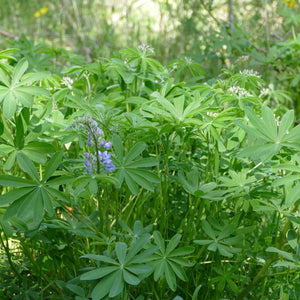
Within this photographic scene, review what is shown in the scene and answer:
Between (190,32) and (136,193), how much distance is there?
287 centimetres

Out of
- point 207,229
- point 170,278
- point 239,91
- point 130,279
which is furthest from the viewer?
point 239,91

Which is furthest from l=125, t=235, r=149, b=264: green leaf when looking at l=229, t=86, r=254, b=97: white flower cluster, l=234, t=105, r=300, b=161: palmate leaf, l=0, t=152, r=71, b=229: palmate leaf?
l=229, t=86, r=254, b=97: white flower cluster

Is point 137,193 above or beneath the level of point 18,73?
beneath

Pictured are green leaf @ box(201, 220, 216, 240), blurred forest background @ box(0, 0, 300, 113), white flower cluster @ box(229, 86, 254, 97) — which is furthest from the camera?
blurred forest background @ box(0, 0, 300, 113)

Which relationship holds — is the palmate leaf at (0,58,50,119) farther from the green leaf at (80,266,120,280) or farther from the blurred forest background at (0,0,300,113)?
the blurred forest background at (0,0,300,113)

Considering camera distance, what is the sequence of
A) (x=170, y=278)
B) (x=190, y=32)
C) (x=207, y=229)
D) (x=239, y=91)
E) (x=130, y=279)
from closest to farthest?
(x=130, y=279) < (x=170, y=278) < (x=207, y=229) < (x=239, y=91) < (x=190, y=32)

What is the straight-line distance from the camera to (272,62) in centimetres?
288

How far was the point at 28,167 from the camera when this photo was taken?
1.19 metres

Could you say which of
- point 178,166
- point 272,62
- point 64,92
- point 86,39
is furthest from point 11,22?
point 178,166

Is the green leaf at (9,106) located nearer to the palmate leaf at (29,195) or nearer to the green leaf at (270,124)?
the palmate leaf at (29,195)

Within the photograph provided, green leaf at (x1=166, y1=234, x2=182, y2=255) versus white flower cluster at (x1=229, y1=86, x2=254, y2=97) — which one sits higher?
white flower cluster at (x1=229, y1=86, x2=254, y2=97)

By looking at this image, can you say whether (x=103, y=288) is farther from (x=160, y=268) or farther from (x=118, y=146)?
(x=118, y=146)

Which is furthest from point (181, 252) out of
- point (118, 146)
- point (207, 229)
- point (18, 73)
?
point (18, 73)

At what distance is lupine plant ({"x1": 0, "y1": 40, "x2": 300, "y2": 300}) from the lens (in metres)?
1.18
